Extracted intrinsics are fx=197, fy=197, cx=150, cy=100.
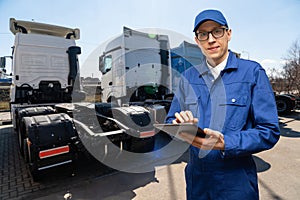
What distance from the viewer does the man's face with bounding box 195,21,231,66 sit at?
1.20m

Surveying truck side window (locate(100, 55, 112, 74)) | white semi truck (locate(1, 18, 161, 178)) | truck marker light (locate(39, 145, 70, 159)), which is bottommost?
truck marker light (locate(39, 145, 70, 159))

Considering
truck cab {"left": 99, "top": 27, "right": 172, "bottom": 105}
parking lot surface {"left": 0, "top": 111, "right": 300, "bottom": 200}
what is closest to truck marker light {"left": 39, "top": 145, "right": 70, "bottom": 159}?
parking lot surface {"left": 0, "top": 111, "right": 300, "bottom": 200}

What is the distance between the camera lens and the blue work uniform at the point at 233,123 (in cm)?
103

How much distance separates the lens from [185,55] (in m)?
9.14

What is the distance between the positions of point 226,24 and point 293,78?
57.8 ft

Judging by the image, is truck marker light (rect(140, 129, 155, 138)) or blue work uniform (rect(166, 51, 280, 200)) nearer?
blue work uniform (rect(166, 51, 280, 200))

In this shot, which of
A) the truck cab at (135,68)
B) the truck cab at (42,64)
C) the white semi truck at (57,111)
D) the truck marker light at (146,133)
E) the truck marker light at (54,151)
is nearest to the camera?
the truck marker light at (54,151)

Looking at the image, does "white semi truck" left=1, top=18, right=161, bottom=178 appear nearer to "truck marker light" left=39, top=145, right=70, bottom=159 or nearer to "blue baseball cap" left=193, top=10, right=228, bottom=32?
"truck marker light" left=39, top=145, right=70, bottom=159

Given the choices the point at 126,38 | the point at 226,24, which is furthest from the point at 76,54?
the point at 226,24

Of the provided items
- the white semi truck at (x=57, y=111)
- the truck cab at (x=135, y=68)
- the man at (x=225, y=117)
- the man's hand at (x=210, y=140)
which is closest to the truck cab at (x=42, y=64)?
the white semi truck at (x=57, y=111)

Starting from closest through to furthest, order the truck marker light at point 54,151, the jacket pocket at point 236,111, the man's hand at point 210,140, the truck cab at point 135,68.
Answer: the man's hand at point 210,140 < the jacket pocket at point 236,111 < the truck marker light at point 54,151 < the truck cab at point 135,68

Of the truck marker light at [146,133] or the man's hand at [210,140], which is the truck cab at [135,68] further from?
the man's hand at [210,140]

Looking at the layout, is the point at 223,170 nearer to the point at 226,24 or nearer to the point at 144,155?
the point at 226,24

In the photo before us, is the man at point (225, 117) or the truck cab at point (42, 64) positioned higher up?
the truck cab at point (42, 64)
